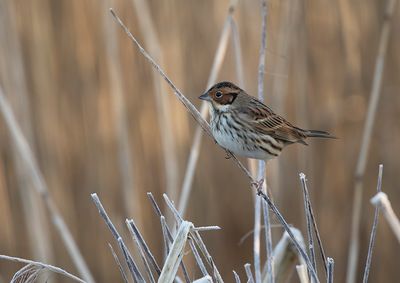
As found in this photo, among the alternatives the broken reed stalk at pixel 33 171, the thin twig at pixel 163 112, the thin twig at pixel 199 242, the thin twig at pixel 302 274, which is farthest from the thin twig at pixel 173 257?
the thin twig at pixel 163 112

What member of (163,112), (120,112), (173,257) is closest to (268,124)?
(163,112)

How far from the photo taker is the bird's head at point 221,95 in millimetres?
2465

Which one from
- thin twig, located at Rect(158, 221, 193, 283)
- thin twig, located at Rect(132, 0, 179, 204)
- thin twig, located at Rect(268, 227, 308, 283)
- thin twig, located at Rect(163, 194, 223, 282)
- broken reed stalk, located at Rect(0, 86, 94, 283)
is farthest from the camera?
thin twig, located at Rect(132, 0, 179, 204)

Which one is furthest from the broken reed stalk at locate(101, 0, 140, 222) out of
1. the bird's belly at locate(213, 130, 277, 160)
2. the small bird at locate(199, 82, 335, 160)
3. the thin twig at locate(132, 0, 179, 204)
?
the bird's belly at locate(213, 130, 277, 160)

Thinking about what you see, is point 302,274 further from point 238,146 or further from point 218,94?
point 218,94

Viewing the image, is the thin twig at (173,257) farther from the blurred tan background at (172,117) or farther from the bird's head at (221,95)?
the blurred tan background at (172,117)

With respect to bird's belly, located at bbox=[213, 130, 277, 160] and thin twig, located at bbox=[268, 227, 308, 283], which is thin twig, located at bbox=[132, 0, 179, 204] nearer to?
bird's belly, located at bbox=[213, 130, 277, 160]

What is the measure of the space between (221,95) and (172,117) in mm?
1115

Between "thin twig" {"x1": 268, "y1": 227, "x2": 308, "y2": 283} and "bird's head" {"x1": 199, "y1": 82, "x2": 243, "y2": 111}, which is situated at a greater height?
"bird's head" {"x1": 199, "y1": 82, "x2": 243, "y2": 111}

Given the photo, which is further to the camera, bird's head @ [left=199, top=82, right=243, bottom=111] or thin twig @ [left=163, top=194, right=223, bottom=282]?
bird's head @ [left=199, top=82, right=243, bottom=111]

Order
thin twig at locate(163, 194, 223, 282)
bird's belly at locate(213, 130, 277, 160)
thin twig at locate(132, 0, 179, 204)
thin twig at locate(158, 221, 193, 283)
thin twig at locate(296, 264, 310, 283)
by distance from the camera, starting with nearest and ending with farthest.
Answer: thin twig at locate(158, 221, 193, 283) < thin twig at locate(163, 194, 223, 282) < thin twig at locate(296, 264, 310, 283) < bird's belly at locate(213, 130, 277, 160) < thin twig at locate(132, 0, 179, 204)

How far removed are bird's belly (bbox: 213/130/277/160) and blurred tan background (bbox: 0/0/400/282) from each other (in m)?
0.69

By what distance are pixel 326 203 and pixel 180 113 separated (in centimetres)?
95

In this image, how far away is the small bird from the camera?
95.5 inches
